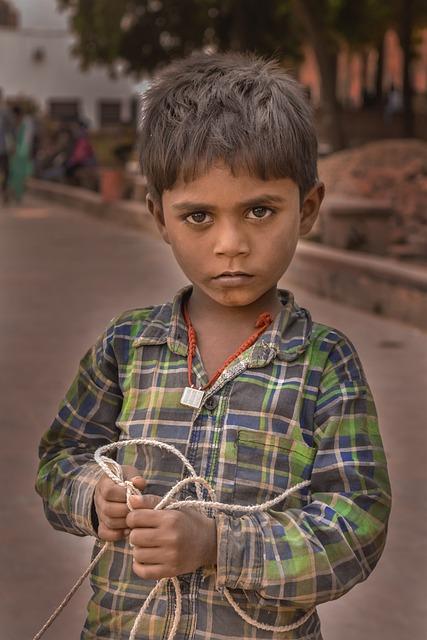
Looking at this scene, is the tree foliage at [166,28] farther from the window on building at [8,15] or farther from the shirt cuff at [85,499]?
the shirt cuff at [85,499]

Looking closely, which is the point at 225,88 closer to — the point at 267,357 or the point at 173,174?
the point at 173,174

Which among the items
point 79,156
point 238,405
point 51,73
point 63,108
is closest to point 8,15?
point 51,73

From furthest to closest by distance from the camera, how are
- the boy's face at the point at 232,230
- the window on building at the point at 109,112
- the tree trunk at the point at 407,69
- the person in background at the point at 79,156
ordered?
the window on building at the point at 109,112
the tree trunk at the point at 407,69
the person in background at the point at 79,156
the boy's face at the point at 232,230

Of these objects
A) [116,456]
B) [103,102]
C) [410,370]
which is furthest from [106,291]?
[103,102]

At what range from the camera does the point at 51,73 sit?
47625 millimetres

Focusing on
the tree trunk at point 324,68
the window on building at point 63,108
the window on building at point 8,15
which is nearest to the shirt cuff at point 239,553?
the tree trunk at point 324,68

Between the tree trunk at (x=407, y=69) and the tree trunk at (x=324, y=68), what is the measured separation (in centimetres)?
587

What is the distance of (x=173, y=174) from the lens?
1993 millimetres

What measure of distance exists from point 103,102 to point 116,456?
47.6m

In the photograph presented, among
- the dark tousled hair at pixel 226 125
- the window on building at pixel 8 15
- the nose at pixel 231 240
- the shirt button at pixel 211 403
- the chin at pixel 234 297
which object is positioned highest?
the window on building at pixel 8 15

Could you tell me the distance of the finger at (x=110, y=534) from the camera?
1866 mm

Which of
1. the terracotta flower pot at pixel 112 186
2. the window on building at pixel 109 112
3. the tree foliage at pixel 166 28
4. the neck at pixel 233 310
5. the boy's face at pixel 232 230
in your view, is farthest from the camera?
the window on building at pixel 109 112

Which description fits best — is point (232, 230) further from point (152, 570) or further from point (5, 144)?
point (5, 144)

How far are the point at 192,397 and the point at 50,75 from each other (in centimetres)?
4699
